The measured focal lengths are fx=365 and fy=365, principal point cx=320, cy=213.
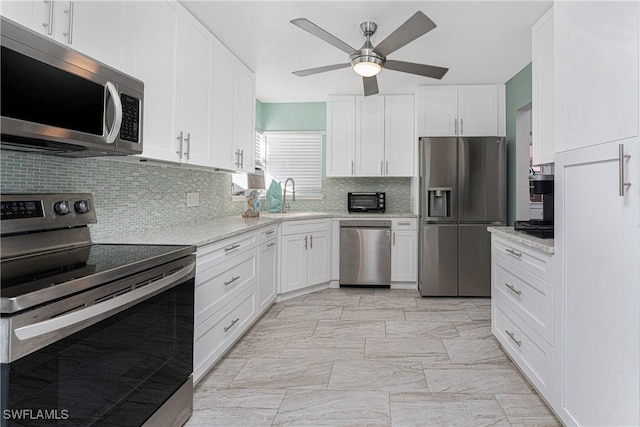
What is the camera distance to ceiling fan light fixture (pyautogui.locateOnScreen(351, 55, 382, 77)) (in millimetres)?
2604

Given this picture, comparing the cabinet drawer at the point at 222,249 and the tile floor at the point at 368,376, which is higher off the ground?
the cabinet drawer at the point at 222,249

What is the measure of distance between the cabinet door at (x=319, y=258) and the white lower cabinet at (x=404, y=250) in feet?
2.54

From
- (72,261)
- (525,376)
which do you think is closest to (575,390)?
(525,376)

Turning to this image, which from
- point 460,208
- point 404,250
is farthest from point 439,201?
point 404,250

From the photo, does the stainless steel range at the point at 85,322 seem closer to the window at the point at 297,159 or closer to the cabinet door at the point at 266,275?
the cabinet door at the point at 266,275

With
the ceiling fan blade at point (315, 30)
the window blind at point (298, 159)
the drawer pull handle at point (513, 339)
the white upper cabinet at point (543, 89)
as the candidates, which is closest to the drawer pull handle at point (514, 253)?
the drawer pull handle at point (513, 339)

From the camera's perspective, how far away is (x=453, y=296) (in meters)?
4.03

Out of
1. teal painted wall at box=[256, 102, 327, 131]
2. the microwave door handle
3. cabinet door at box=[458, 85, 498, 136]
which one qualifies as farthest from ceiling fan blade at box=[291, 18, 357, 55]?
teal painted wall at box=[256, 102, 327, 131]

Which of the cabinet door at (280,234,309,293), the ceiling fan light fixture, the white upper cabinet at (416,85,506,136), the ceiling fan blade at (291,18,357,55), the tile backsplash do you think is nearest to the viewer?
the tile backsplash

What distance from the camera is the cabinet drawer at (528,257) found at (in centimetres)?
188

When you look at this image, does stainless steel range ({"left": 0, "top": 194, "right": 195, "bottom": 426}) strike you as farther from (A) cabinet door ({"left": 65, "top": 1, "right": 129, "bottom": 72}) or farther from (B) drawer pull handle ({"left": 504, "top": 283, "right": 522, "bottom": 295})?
(B) drawer pull handle ({"left": 504, "top": 283, "right": 522, "bottom": 295})

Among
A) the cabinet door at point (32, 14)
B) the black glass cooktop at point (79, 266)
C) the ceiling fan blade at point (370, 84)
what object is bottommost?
the black glass cooktop at point (79, 266)

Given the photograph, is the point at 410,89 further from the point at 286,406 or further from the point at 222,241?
the point at 286,406

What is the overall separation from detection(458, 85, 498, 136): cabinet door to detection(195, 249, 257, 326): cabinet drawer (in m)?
2.83
